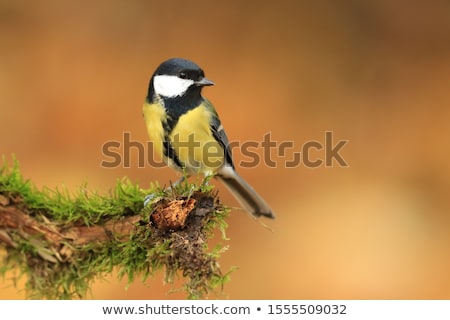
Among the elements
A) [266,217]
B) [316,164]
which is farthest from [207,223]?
[316,164]

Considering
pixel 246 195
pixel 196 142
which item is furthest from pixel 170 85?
pixel 246 195

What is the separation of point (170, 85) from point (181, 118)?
4.1 inches

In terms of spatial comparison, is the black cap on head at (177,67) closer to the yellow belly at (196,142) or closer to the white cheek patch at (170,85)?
the white cheek patch at (170,85)

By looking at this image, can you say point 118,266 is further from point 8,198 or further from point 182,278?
point 8,198

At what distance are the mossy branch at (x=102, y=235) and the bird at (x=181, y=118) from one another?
0.40m

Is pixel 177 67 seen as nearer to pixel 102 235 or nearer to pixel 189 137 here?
pixel 189 137

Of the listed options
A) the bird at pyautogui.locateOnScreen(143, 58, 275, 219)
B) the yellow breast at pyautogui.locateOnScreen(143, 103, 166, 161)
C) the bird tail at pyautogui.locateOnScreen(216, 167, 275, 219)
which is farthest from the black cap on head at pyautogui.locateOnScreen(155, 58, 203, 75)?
the bird tail at pyautogui.locateOnScreen(216, 167, 275, 219)

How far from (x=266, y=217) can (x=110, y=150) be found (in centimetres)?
61

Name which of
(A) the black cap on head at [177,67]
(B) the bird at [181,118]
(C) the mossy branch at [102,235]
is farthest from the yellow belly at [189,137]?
(C) the mossy branch at [102,235]

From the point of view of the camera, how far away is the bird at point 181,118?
1649 millimetres

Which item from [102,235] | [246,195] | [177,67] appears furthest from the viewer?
[246,195]

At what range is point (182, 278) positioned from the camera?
118 cm

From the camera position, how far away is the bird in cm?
165

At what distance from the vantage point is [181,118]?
5.48ft
